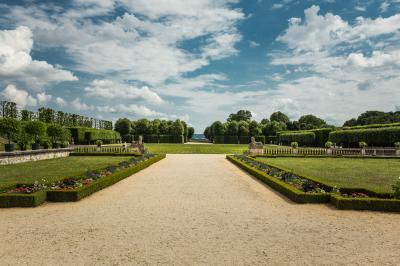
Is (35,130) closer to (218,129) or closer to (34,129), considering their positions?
(34,129)

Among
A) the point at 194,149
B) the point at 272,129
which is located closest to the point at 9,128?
the point at 194,149

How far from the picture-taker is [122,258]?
5.43 m

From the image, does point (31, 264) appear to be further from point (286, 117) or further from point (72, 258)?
point (286, 117)

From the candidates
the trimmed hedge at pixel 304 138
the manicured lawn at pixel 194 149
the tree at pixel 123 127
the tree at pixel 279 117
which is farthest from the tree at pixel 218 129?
the tree at pixel 279 117

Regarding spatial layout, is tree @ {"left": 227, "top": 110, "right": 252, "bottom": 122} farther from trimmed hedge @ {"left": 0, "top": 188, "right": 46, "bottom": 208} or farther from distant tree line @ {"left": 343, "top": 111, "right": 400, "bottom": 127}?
trimmed hedge @ {"left": 0, "top": 188, "right": 46, "bottom": 208}

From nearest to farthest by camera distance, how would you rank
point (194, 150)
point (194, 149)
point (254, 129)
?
point (194, 150), point (194, 149), point (254, 129)

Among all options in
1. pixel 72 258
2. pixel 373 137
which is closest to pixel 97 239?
pixel 72 258

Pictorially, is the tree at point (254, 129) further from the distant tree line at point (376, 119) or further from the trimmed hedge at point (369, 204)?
the trimmed hedge at point (369, 204)

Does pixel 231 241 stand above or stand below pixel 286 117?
below

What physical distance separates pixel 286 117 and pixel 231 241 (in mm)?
110069

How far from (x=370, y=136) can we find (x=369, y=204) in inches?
1241

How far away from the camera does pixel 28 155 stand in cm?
2458

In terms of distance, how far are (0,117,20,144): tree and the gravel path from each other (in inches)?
929

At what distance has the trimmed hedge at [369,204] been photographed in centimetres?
892
